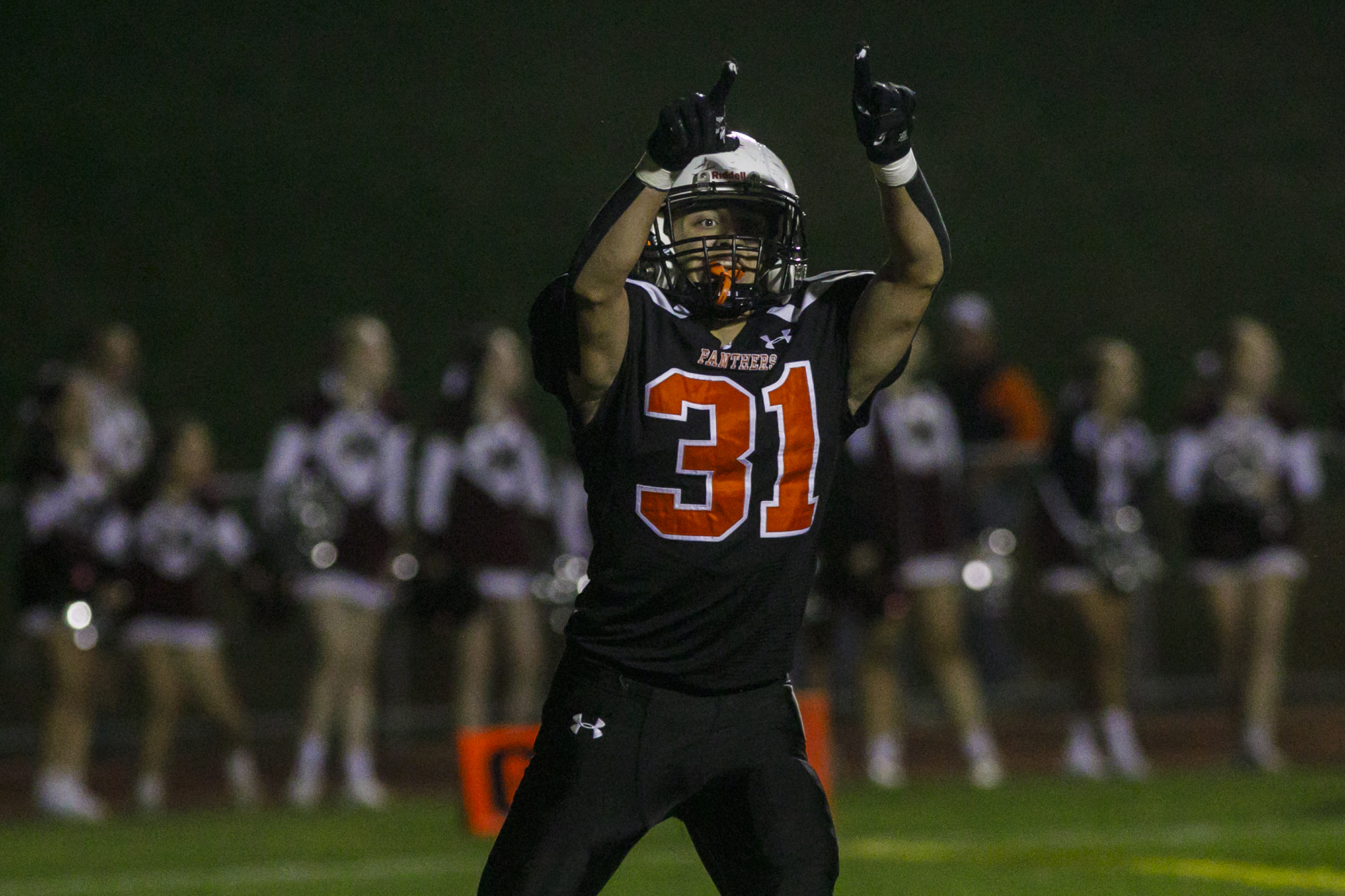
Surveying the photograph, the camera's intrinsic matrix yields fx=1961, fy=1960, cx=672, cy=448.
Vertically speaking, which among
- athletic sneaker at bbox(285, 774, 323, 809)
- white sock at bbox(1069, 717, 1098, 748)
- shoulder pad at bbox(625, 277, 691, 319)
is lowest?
athletic sneaker at bbox(285, 774, 323, 809)

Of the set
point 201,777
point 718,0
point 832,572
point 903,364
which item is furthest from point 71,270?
point 903,364

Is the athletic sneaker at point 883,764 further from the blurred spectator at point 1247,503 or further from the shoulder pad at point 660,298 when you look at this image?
the shoulder pad at point 660,298

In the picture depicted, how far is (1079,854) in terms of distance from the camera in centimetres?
652

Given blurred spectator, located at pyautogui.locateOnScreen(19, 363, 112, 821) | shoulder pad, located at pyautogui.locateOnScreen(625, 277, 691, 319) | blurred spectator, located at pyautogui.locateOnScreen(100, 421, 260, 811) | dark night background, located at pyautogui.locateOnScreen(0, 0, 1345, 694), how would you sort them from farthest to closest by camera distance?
dark night background, located at pyautogui.locateOnScreen(0, 0, 1345, 694) → blurred spectator, located at pyautogui.locateOnScreen(100, 421, 260, 811) → blurred spectator, located at pyautogui.locateOnScreen(19, 363, 112, 821) → shoulder pad, located at pyautogui.locateOnScreen(625, 277, 691, 319)

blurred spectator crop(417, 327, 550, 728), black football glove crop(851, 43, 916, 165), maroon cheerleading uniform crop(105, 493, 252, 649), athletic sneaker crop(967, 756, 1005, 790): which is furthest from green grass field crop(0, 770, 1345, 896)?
black football glove crop(851, 43, 916, 165)

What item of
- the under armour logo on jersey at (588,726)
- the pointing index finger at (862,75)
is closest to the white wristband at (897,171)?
the pointing index finger at (862,75)

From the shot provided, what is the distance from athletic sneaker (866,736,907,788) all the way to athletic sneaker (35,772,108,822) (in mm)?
3369

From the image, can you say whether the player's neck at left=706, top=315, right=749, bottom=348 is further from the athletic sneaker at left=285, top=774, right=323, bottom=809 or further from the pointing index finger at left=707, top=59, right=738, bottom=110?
the athletic sneaker at left=285, top=774, right=323, bottom=809

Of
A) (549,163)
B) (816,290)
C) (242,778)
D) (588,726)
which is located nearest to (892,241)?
(816,290)

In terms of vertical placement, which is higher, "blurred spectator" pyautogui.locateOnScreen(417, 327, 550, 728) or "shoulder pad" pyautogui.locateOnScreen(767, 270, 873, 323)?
"shoulder pad" pyautogui.locateOnScreen(767, 270, 873, 323)

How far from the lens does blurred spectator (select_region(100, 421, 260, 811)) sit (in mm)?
8734

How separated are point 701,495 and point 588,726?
17.2 inches

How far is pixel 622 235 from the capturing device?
320 cm

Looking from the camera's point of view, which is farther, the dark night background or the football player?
the dark night background
